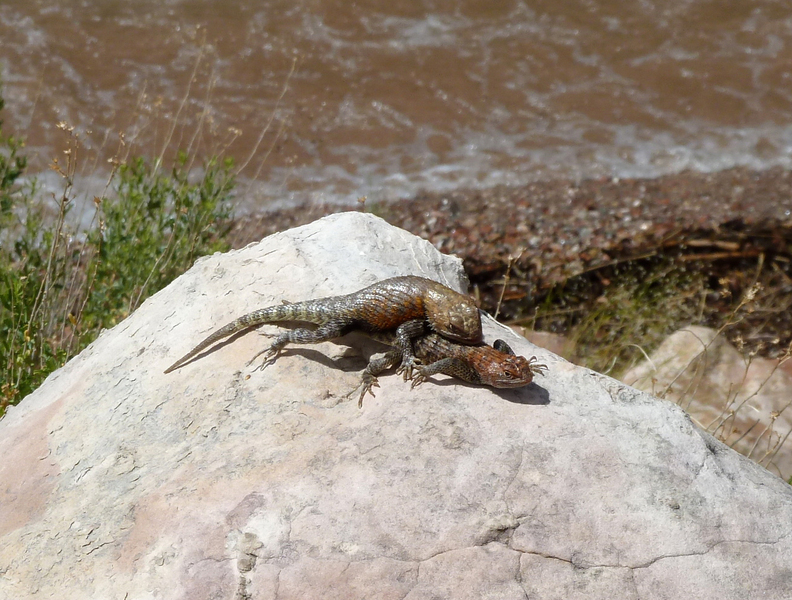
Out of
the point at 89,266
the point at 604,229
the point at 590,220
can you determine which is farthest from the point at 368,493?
the point at 590,220

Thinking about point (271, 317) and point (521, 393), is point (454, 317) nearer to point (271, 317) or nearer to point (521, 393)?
point (521, 393)

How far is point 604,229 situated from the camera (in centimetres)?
936

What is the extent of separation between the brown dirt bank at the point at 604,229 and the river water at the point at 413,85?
1.62 ft

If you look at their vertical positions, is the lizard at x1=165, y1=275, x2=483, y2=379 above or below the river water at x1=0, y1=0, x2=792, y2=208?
above

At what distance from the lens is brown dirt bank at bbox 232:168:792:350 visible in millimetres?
8711

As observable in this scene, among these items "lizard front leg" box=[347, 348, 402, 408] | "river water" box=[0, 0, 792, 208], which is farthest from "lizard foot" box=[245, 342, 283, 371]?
"river water" box=[0, 0, 792, 208]

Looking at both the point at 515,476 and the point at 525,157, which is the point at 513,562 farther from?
the point at 525,157

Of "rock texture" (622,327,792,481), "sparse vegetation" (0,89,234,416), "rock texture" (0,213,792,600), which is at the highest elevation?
"rock texture" (0,213,792,600)

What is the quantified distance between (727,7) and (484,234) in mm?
7851

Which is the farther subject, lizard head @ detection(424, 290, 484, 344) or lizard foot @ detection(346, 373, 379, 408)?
lizard head @ detection(424, 290, 484, 344)

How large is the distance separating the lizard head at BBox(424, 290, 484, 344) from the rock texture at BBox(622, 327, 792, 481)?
2767mm

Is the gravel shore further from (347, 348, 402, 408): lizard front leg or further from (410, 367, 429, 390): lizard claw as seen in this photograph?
(410, 367, 429, 390): lizard claw

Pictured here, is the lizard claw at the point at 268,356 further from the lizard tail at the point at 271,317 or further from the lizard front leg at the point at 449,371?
the lizard front leg at the point at 449,371

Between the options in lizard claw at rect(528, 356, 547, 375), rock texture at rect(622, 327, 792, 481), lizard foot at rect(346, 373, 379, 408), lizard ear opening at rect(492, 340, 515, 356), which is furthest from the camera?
rock texture at rect(622, 327, 792, 481)
